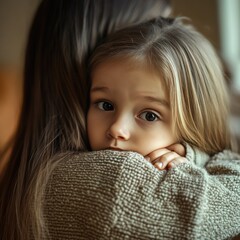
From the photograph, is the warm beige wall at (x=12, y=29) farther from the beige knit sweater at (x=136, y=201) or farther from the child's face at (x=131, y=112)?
the beige knit sweater at (x=136, y=201)

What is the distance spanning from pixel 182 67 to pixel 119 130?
203mm

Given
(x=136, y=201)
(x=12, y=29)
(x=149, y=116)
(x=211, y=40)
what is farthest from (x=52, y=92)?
(x=12, y=29)

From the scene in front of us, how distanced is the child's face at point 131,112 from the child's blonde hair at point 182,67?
0.02 metres

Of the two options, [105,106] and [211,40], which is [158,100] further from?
[211,40]

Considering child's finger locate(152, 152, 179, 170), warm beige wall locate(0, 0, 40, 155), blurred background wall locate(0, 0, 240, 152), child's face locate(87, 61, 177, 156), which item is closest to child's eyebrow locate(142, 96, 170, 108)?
child's face locate(87, 61, 177, 156)

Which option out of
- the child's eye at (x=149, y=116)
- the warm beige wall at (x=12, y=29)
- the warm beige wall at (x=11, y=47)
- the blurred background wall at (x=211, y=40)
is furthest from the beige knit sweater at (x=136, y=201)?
the warm beige wall at (x=12, y=29)

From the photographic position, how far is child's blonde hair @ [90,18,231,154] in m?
0.82

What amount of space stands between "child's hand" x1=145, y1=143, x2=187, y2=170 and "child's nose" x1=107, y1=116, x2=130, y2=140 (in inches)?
2.5

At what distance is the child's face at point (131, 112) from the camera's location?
0.80m

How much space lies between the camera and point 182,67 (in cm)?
85

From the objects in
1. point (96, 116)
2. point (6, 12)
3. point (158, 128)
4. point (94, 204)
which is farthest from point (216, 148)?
point (6, 12)

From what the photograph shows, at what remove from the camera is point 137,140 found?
807 mm

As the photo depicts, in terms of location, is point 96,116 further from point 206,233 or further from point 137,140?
point 206,233

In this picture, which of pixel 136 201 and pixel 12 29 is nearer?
pixel 136 201
